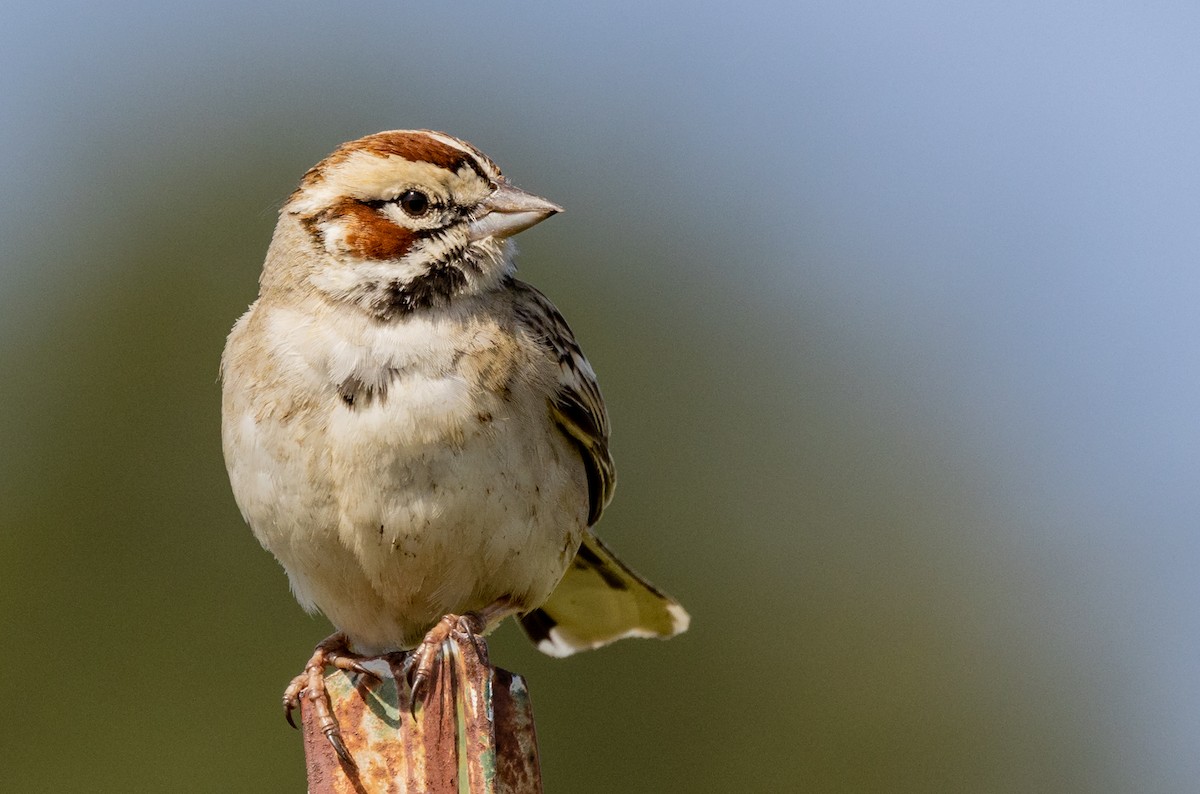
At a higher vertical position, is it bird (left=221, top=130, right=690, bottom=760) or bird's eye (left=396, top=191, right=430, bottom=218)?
bird's eye (left=396, top=191, right=430, bottom=218)

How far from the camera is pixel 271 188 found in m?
14.5

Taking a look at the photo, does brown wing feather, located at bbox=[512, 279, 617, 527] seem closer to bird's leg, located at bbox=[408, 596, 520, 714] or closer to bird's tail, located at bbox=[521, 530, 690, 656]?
bird's tail, located at bbox=[521, 530, 690, 656]

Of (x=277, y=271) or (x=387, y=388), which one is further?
(x=277, y=271)

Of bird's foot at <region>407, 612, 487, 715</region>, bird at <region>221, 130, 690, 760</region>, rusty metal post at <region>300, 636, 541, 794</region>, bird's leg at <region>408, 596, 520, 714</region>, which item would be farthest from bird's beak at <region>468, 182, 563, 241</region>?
rusty metal post at <region>300, 636, 541, 794</region>

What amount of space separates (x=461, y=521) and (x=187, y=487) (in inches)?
300

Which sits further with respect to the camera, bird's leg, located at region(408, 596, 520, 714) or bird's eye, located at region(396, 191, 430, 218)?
bird's eye, located at region(396, 191, 430, 218)

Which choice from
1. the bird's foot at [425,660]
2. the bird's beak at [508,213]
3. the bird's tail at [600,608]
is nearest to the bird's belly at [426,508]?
the bird's beak at [508,213]

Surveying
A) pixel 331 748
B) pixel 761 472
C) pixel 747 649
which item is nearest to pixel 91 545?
pixel 747 649

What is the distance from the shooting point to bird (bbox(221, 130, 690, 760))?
4.44 meters

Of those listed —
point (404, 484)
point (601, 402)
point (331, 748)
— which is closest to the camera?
point (331, 748)

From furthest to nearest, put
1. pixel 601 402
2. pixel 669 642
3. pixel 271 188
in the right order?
pixel 271 188
pixel 669 642
pixel 601 402

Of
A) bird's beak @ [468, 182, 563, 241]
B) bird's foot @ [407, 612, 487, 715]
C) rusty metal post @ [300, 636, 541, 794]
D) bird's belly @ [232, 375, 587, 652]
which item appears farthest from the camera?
bird's beak @ [468, 182, 563, 241]

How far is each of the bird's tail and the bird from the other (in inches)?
17.1

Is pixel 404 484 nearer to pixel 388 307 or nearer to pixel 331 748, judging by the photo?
pixel 388 307
